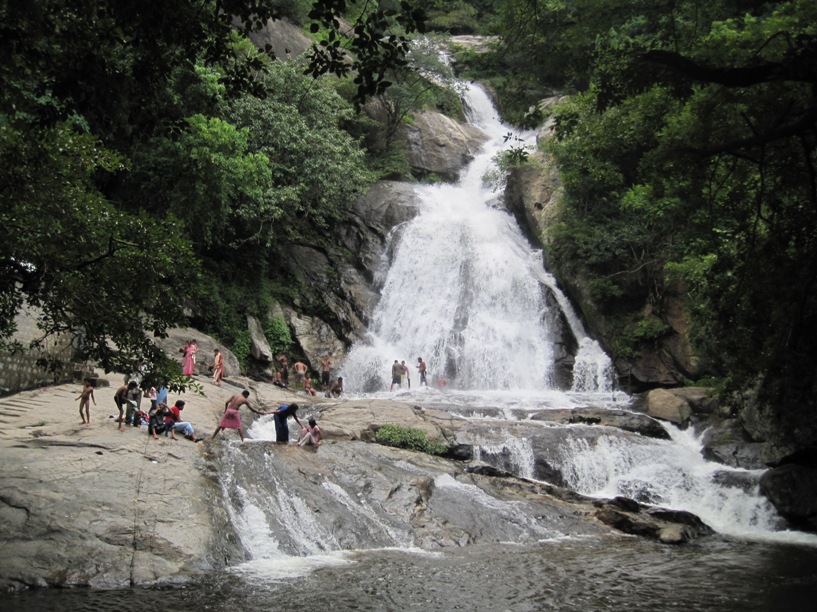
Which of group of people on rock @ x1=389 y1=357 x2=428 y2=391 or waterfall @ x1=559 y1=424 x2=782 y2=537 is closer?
waterfall @ x1=559 y1=424 x2=782 y2=537

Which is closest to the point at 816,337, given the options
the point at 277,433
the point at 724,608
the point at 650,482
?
the point at 724,608

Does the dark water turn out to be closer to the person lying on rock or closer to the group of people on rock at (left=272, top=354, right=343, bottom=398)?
the person lying on rock

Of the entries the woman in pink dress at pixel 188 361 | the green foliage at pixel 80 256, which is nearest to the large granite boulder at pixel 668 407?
the woman in pink dress at pixel 188 361

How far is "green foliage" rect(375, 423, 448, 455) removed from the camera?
1480cm

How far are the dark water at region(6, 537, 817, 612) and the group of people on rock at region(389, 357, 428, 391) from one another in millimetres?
12049

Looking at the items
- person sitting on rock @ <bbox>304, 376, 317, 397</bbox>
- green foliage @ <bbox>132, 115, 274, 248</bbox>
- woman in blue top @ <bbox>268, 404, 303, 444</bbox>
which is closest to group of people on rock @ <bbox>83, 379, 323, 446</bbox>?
woman in blue top @ <bbox>268, 404, 303, 444</bbox>

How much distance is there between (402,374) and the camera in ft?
→ 75.6

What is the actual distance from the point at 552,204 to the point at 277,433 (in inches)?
697

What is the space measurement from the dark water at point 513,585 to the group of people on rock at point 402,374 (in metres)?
12.0

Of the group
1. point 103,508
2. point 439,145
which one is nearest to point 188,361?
point 103,508

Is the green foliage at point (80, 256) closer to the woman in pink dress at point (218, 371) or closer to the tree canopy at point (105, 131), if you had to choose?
the tree canopy at point (105, 131)

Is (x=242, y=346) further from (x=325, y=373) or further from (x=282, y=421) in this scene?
(x=282, y=421)

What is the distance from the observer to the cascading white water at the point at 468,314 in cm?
2378

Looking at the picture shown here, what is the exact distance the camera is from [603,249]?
77.3 feet
